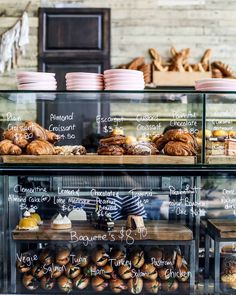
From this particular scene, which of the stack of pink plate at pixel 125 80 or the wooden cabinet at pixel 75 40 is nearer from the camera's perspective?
the stack of pink plate at pixel 125 80

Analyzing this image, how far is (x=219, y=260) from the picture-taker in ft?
6.27

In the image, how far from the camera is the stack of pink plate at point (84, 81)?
1922 mm

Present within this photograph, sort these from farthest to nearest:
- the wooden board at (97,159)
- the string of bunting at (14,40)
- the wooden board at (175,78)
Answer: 1. the string of bunting at (14,40)
2. the wooden board at (175,78)
3. the wooden board at (97,159)

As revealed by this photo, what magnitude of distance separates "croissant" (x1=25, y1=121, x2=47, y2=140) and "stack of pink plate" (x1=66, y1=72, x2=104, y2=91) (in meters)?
0.21

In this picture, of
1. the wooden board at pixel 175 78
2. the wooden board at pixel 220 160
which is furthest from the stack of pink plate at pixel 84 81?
the wooden board at pixel 175 78

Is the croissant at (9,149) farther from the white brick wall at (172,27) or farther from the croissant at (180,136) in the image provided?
the white brick wall at (172,27)

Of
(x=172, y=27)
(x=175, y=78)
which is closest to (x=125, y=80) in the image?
(x=175, y=78)

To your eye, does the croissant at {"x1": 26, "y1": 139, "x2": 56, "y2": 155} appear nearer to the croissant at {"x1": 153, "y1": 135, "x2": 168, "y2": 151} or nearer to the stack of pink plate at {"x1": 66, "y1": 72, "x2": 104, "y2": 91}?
the stack of pink plate at {"x1": 66, "y1": 72, "x2": 104, "y2": 91}

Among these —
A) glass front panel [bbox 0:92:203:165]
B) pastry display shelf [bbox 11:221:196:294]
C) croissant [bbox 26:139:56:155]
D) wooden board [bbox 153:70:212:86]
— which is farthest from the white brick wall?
pastry display shelf [bbox 11:221:196:294]

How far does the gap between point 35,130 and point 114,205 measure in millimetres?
465

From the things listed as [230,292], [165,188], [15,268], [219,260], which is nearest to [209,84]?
[165,188]

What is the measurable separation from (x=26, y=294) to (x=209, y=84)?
1.15 metres

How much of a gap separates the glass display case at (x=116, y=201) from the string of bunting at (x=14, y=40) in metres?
2.68

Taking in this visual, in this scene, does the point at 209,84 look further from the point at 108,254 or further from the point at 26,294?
the point at 26,294
